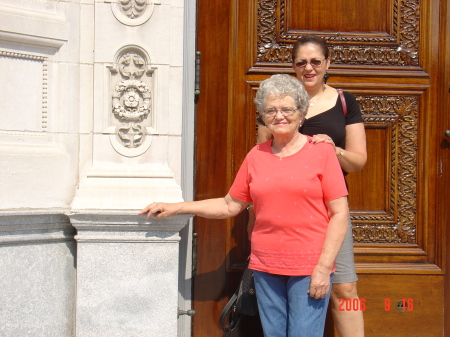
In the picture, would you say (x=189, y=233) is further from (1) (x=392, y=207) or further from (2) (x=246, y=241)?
(1) (x=392, y=207)

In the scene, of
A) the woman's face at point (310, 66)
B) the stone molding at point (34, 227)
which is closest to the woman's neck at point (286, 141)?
the woman's face at point (310, 66)

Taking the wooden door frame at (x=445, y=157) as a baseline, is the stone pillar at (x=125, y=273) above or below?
below

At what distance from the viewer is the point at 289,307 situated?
2.59 metres

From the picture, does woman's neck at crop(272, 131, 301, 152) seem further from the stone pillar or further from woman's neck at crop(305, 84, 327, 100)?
the stone pillar

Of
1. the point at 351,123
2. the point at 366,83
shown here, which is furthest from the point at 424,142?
the point at 351,123

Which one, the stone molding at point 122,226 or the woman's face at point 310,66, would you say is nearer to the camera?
the woman's face at point 310,66

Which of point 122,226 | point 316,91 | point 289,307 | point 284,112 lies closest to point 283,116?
point 284,112

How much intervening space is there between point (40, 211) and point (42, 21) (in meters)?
1.04

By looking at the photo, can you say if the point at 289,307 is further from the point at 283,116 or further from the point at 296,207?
the point at 283,116

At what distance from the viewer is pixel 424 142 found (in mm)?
3723

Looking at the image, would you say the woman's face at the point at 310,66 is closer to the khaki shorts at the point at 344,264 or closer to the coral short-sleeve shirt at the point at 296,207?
the coral short-sleeve shirt at the point at 296,207

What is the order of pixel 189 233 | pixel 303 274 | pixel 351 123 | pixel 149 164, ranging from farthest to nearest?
pixel 189 233 → pixel 149 164 → pixel 351 123 → pixel 303 274

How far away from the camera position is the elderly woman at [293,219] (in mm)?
2529

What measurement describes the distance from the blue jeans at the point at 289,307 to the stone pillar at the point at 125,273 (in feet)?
2.29
